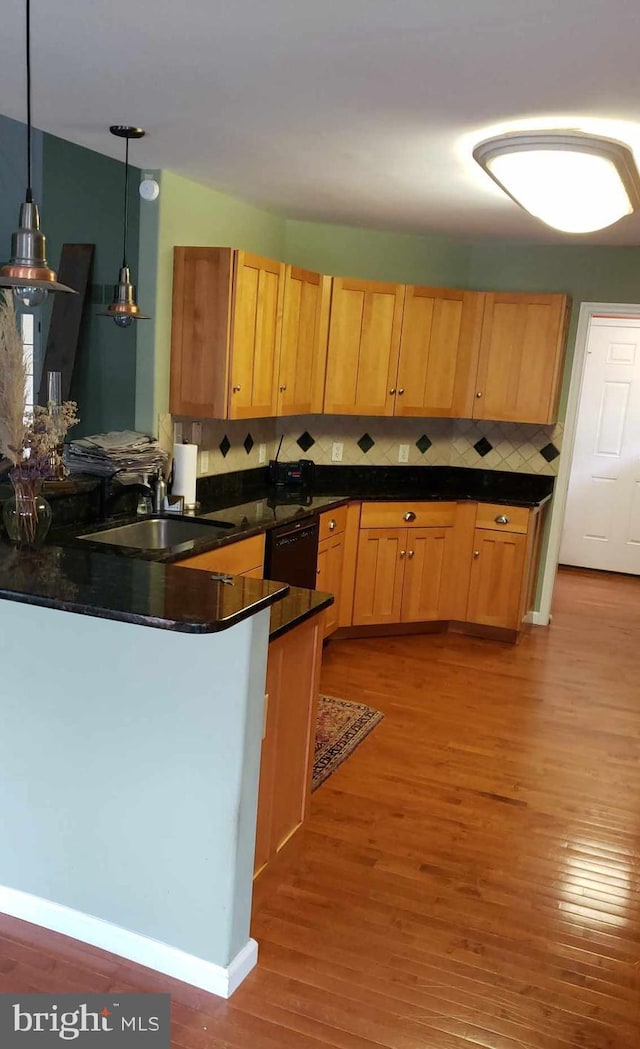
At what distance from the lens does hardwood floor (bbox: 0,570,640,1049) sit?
2.07 metres

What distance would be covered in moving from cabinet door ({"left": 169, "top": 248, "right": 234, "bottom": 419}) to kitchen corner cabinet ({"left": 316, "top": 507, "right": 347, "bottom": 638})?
37.1 inches

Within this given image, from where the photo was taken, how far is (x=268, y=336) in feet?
14.1

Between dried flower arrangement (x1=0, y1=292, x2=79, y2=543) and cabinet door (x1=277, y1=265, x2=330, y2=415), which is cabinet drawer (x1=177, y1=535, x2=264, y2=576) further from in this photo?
cabinet door (x1=277, y1=265, x2=330, y2=415)

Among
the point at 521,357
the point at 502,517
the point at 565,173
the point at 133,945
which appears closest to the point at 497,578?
the point at 502,517

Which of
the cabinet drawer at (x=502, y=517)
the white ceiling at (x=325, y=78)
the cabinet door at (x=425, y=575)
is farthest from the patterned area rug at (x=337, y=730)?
the white ceiling at (x=325, y=78)

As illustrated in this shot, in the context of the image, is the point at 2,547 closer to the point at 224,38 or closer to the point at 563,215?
the point at 224,38

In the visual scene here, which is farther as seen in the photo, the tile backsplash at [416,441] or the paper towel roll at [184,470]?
the tile backsplash at [416,441]

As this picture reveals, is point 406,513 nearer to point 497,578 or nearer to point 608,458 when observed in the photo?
point 497,578

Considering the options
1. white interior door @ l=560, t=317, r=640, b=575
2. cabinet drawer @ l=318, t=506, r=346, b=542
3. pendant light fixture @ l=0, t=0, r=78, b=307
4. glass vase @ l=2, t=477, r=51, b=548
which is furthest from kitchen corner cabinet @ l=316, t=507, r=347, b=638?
white interior door @ l=560, t=317, r=640, b=575

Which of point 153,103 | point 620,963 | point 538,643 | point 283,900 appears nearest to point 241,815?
point 283,900

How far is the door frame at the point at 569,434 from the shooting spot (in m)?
5.15

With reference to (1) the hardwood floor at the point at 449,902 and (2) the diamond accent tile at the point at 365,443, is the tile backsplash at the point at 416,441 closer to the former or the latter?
(2) the diamond accent tile at the point at 365,443

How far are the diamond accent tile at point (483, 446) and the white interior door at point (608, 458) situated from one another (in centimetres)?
211

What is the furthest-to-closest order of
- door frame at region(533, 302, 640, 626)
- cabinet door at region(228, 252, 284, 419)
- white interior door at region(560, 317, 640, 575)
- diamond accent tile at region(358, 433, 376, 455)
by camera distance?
white interior door at region(560, 317, 640, 575) < diamond accent tile at region(358, 433, 376, 455) < door frame at region(533, 302, 640, 626) < cabinet door at region(228, 252, 284, 419)
